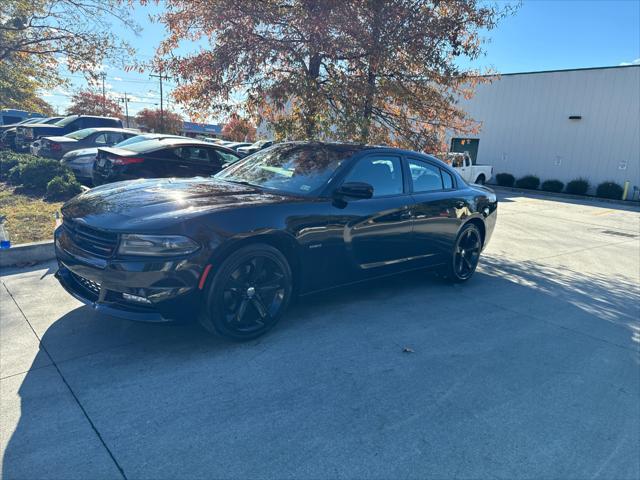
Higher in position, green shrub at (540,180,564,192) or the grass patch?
green shrub at (540,180,564,192)

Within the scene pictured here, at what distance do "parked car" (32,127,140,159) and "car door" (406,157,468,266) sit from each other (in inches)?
403

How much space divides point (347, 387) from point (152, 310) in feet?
4.76

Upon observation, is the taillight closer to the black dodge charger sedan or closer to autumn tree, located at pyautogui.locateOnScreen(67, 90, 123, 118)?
the black dodge charger sedan

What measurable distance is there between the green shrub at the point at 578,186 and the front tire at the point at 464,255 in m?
18.4

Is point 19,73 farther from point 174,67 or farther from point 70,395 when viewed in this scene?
point 70,395

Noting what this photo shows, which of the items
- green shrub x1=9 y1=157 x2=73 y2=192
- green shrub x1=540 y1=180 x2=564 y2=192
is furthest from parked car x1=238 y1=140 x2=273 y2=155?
green shrub x1=540 y1=180 x2=564 y2=192

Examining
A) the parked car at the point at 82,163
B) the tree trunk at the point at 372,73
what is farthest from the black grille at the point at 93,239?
the parked car at the point at 82,163

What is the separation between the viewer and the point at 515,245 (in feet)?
28.7

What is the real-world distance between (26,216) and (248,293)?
5258mm

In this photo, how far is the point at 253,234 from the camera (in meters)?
3.40

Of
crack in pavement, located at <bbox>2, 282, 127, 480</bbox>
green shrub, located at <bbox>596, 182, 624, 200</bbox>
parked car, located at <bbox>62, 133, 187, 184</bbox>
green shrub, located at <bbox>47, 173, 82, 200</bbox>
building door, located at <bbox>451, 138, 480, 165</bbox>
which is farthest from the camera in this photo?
building door, located at <bbox>451, 138, 480, 165</bbox>

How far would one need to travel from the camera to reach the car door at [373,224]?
13.3 feet

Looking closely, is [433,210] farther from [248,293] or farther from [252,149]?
[252,149]

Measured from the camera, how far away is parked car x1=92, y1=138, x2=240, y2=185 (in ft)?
24.8
